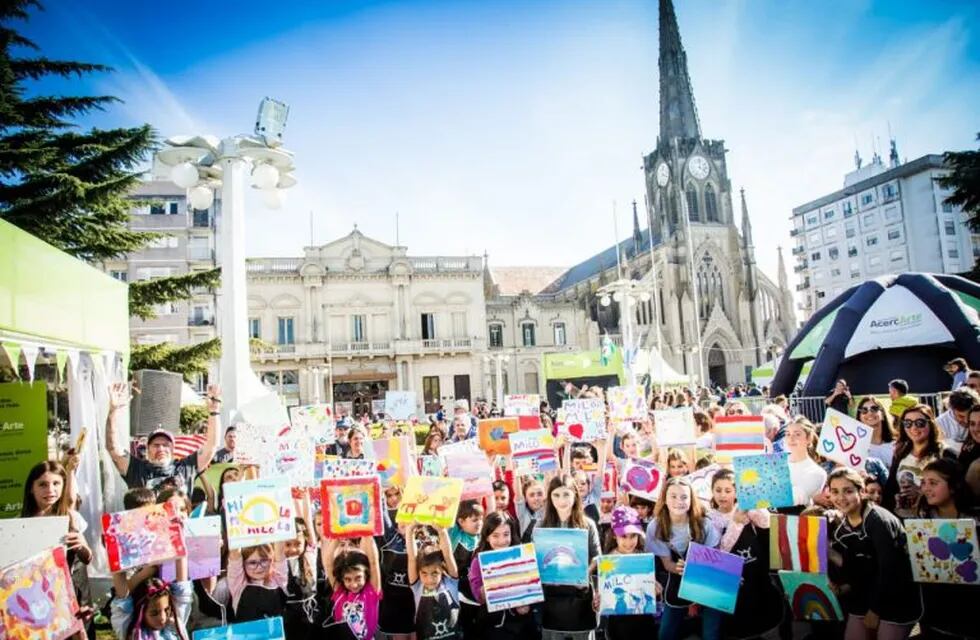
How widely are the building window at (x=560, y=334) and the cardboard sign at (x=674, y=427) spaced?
39.8m

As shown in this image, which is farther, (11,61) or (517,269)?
(517,269)

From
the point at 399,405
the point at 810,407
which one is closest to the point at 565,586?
the point at 810,407

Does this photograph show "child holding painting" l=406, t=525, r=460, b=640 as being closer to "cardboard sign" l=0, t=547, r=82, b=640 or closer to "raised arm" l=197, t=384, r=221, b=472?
"cardboard sign" l=0, t=547, r=82, b=640

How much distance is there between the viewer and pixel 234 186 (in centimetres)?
910

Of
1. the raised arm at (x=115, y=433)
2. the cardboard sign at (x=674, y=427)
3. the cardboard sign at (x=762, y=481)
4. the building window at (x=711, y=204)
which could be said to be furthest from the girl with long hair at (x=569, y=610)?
the building window at (x=711, y=204)

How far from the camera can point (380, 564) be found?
5445 mm

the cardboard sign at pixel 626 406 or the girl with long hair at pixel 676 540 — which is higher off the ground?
the cardboard sign at pixel 626 406

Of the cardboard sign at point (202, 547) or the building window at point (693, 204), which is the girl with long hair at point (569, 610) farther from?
the building window at point (693, 204)

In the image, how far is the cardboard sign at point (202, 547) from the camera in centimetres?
472

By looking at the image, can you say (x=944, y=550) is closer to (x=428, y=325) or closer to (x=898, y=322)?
(x=898, y=322)

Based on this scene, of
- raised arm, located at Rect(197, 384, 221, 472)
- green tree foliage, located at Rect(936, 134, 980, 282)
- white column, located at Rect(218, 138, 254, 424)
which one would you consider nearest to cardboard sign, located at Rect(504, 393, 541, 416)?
white column, located at Rect(218, 138, 254, 424)

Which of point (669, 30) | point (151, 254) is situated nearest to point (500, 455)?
point (151, 254)

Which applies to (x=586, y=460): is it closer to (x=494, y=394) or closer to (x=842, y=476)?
(x=842, y=476)

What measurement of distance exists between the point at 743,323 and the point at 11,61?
1882 inches
